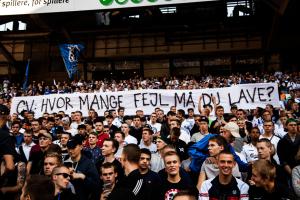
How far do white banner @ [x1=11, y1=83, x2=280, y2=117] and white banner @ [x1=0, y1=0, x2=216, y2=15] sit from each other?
5.45m

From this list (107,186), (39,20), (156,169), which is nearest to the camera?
(107,186)

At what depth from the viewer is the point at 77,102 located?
472 inches

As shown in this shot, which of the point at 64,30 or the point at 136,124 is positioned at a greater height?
the point at 64,30

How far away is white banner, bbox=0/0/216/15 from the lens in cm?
1553

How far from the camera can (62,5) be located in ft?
52.8

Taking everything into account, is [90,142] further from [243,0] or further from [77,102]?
[243,0]

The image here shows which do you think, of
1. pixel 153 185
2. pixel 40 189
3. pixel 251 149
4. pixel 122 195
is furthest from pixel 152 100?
pixel 40 189

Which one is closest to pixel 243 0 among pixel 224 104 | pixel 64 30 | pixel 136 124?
pixel 64 30

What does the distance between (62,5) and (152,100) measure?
7.43m

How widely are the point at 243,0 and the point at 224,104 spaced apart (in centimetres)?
1360

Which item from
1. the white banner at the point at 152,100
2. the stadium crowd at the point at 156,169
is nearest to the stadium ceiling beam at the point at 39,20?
the white banner at the point at 152,100

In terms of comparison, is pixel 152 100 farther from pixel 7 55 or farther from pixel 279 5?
pixel 7 55

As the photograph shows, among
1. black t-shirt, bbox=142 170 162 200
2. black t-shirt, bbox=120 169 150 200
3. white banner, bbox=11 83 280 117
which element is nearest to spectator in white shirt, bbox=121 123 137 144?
black t-shirt, bbox=142 170 162 200

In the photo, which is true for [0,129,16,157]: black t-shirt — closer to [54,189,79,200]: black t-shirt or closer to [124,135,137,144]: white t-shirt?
[54,189,79,200]: black t-shirt
